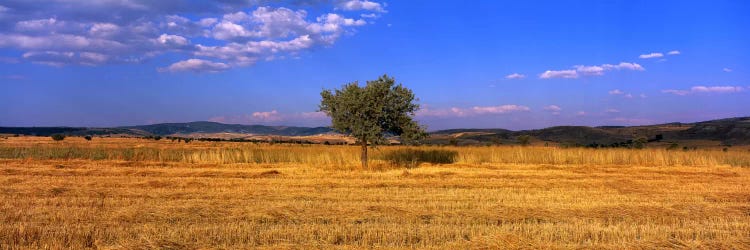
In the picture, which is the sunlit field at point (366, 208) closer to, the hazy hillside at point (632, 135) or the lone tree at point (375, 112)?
the lone tree at point (375, 112)

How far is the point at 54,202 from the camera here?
1266 cm

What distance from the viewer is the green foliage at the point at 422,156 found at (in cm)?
2952

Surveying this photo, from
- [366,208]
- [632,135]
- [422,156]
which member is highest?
[632,135]

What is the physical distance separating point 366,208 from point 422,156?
19399 mm

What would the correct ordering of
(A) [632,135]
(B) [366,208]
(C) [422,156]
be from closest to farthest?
1. (B) [366,208]
2. (C) [422,156]
3. (A) [632,135]

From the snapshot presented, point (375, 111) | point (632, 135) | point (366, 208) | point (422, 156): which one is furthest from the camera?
point (632, 135)

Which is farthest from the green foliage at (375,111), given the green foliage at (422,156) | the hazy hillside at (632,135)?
the hazy hillside at (632,135)

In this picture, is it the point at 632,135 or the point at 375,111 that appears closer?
the point at 375,111

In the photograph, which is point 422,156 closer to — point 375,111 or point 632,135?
point 375,111

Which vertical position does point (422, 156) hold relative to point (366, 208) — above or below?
above

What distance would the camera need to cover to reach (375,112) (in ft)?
77.6

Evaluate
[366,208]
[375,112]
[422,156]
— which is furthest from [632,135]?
[366,208]

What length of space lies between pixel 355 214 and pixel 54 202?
741 centimetres

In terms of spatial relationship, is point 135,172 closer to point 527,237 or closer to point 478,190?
point 478,190
